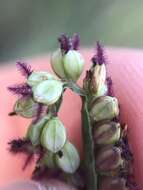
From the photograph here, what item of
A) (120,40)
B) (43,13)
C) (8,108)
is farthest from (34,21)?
(8,108)

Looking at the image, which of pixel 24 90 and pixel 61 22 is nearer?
pixel 24 90

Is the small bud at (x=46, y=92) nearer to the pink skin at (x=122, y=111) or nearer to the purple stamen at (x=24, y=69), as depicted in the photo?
the purple stamen at (x=24, y=69)

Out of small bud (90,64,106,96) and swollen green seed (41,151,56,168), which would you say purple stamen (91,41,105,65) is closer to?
small bud (90,64,106,96)

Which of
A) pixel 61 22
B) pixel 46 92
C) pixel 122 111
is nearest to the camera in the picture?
pixel 46 92

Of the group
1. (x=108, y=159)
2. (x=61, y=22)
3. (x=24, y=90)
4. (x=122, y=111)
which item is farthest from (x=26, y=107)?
(x=61, y=22)

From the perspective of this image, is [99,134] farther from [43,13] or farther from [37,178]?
[43,13]

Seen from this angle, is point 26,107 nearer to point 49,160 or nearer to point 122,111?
point 49,160
